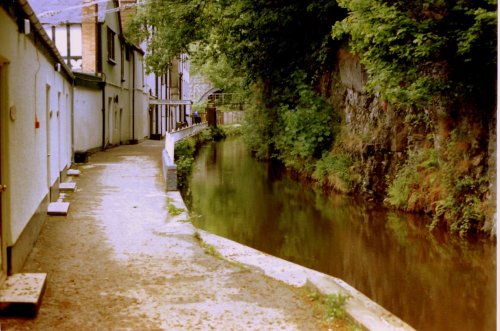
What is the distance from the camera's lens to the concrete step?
562 cm

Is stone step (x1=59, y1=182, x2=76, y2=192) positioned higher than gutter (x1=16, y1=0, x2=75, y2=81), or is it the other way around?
gutter (x1=16, y1=0, x2=75, y2=81)

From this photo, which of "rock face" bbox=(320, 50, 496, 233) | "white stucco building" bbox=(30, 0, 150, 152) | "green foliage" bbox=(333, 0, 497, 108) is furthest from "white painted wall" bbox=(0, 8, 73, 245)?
"white stucco building" bbox=(30, 0, 150, 152)

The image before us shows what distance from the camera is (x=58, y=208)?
11.3 metres

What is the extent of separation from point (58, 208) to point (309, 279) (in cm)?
614

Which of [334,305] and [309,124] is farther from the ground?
[309,124]

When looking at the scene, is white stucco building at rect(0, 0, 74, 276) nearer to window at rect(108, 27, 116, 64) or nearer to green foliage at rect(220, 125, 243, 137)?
window at rect(108, 27, 116, 64)

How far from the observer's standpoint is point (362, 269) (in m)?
10.8

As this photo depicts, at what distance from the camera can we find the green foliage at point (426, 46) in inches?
435

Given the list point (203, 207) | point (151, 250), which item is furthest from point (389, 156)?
point (151, 250)

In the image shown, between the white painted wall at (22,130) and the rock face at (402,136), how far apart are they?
824 centimetres

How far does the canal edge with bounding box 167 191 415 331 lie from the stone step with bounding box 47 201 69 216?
1.93 metres

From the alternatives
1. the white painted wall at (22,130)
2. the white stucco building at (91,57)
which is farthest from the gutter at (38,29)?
the white stucco building at (91,57)

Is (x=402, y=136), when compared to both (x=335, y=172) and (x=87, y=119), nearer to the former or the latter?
(x=335, y=172)

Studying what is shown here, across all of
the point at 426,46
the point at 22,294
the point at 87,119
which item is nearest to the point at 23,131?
the point at 22,294
